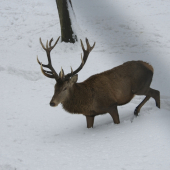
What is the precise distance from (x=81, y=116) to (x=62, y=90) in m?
1.75

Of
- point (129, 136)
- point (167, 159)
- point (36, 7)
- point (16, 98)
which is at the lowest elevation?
point (16, 98)

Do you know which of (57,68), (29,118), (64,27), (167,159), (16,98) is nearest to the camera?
(167,159)

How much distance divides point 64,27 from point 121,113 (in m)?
5.97

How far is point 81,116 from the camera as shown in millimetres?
7465

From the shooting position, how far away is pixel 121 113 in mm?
7066

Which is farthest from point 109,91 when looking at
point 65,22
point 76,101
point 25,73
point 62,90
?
point 65,22

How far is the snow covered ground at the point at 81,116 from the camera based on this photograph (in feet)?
9.93

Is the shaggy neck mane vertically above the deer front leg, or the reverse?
the shaggy neck mane

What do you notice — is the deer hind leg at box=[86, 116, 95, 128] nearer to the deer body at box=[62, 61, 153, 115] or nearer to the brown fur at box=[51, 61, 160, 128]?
the brown fur at box=[51, 61, 160, 128]

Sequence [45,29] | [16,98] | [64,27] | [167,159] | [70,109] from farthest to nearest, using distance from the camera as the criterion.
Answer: [45,29] → [64,27] → [16,98] → [70,109] → [167,159]

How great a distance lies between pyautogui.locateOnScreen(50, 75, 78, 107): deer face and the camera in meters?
5.84

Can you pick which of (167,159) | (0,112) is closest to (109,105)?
(167,159)

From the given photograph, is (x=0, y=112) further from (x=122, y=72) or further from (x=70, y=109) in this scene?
(x=122, y=72)

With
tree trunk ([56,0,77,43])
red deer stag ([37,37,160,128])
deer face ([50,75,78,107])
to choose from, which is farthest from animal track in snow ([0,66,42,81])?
deer face ([50,75,78,107])
